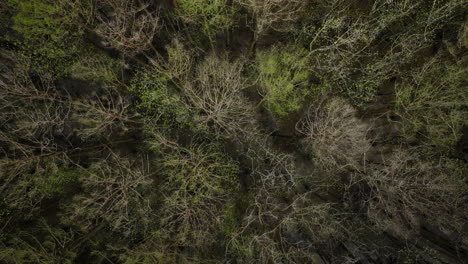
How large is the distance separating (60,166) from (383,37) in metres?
11.4

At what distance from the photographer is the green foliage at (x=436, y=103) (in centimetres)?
603

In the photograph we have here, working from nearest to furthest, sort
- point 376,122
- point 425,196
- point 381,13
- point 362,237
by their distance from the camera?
point 425,196, point 381,13, point 362,237, point 376,122

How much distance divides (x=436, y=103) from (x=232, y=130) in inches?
246

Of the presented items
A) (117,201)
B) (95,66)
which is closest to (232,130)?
(117,201)

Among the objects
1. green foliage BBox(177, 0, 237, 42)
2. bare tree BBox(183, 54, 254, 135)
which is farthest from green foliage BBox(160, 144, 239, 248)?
green foliage BBox(177, 0, 237, 42)

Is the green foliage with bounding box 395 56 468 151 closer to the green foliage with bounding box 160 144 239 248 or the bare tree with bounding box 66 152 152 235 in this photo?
the green foliage with bounding box 160 144 239 248

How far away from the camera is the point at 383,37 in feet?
22.1

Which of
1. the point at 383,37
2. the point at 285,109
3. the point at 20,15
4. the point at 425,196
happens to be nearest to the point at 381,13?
the point at 383,37

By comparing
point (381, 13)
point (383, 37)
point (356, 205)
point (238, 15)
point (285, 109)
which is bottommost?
point (356, 205)

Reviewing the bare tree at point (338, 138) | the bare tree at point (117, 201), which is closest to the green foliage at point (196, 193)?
the bare tree at point (117, 201)

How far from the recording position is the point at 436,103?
6125 millimetres

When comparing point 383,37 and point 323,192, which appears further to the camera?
point 323,192

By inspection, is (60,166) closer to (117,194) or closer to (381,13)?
(117,194)

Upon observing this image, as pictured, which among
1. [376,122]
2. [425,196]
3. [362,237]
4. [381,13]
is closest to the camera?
[425,196]
